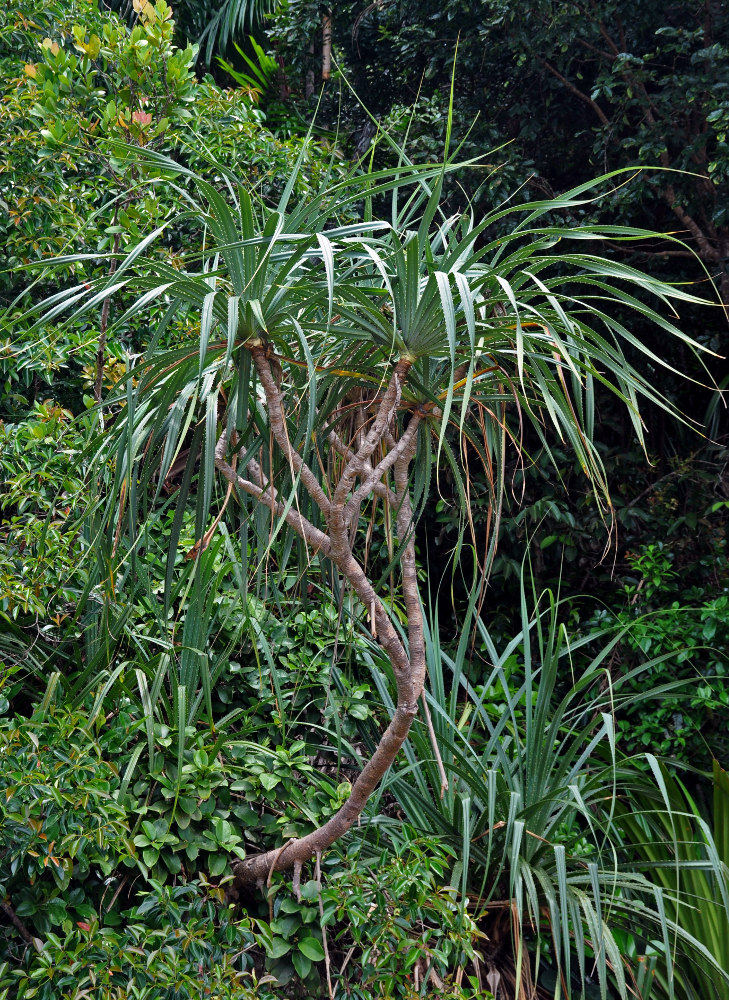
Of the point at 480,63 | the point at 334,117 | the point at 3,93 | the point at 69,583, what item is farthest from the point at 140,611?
the point at 334,117

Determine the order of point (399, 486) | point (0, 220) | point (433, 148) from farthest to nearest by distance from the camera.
Result: point (433, 148) → point (0, 220) → point (399, 486)

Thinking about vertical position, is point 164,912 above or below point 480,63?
below

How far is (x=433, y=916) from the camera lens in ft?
5.50

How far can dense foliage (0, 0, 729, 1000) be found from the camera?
1.38 metres

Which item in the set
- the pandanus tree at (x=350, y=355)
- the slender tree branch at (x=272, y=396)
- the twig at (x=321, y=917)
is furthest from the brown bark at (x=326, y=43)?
the twig at (x=321, y=917)

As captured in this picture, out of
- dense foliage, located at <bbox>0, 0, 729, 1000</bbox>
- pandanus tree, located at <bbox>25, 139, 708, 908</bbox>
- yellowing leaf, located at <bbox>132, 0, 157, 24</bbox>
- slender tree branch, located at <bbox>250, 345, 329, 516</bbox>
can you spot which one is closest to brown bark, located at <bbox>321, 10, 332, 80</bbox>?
dense foliage, located at <bbox>0, 0, 729, 1000</bbox>

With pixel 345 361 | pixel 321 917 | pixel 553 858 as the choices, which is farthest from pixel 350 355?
pixel 553 858

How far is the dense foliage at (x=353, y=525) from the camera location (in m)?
1.38

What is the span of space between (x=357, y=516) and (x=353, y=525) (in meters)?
0.08

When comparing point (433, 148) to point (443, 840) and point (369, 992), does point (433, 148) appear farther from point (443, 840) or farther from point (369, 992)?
point (369, 992)

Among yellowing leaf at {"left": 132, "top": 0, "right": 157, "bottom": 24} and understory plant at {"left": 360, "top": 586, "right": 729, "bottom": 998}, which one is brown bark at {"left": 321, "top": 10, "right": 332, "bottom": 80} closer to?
yellowing leaf at {"left": 132, "top": 0, "right": 157, "bottom": 24}

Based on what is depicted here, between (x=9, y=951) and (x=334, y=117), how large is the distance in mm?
3738

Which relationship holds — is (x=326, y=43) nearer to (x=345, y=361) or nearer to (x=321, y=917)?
(x=345, y=361)

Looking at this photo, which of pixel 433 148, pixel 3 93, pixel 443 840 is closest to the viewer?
pixel 443 840
